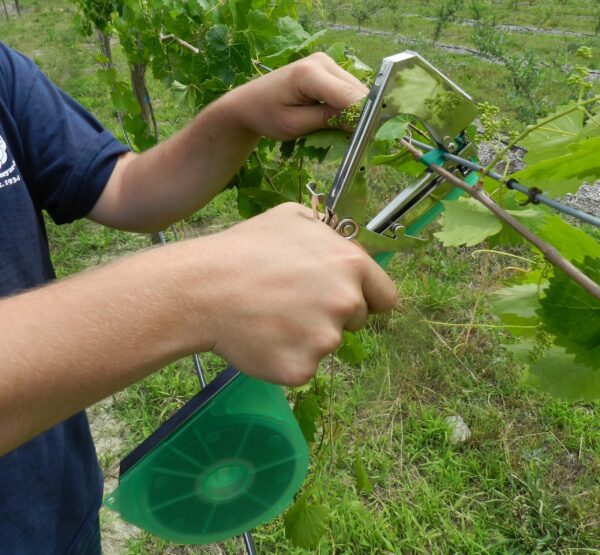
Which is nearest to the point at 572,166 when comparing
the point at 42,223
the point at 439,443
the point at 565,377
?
the point at 565,377

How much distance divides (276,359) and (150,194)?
82cm

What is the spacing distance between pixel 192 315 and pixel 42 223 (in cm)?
79

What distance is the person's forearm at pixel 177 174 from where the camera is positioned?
4.03 ft

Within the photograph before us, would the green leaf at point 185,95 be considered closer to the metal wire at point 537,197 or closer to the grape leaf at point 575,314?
the metal wire at point 537,197

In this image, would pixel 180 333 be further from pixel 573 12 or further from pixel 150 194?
pixel 573 12

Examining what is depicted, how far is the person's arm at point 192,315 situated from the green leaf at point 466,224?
0.34ft

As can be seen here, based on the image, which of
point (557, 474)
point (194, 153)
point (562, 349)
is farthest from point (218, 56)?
point (557, 474)

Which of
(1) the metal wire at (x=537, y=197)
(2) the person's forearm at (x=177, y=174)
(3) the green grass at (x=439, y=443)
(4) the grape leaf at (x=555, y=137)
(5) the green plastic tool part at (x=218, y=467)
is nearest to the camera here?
(1) the metal wire at (x=537, y=197)

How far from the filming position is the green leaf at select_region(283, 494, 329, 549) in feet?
4.16

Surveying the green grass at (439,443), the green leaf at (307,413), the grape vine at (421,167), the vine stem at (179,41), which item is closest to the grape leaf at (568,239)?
the grape vine at (421,167)

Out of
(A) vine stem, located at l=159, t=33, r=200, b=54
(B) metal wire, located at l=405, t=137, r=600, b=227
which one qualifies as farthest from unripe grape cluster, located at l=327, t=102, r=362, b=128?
(A) vine stem, located at l=159, t=33, r=200, b=54

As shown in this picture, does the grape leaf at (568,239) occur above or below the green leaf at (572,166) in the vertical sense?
below

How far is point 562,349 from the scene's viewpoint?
2.49 feet

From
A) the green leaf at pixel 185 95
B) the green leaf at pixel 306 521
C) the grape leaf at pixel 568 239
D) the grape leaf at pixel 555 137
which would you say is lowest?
the green leaf at pixel 306 521
